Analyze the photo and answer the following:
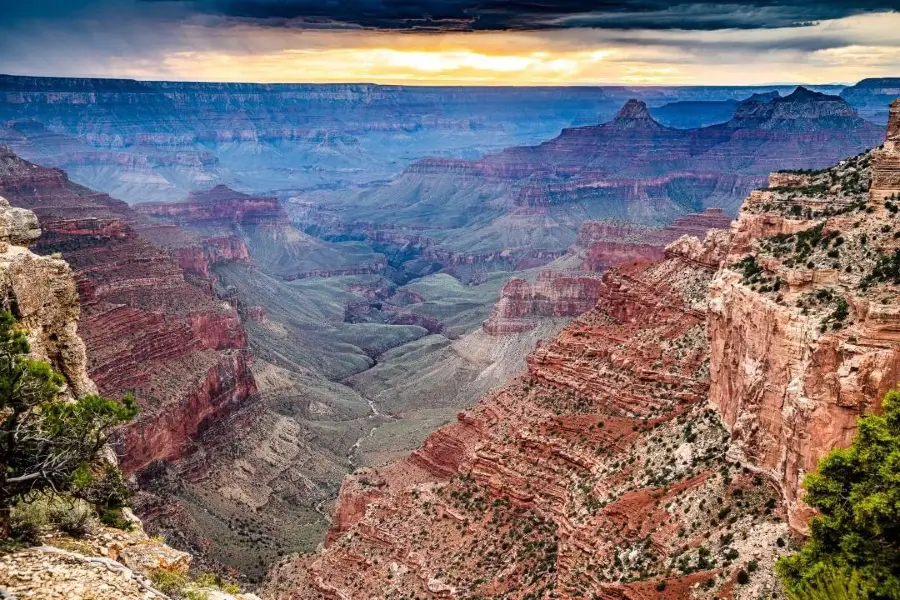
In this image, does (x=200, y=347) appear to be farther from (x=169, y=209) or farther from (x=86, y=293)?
(x=169, y=209)

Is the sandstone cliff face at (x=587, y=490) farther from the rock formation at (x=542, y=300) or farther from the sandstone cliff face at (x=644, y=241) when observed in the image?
the sandstone cliff face at (x=644, y=241)

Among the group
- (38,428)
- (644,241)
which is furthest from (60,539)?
(644,241)

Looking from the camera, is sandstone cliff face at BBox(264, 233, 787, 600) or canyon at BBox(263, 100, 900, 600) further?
sandstone cliff face at BBox(264, 233, 787, 600)

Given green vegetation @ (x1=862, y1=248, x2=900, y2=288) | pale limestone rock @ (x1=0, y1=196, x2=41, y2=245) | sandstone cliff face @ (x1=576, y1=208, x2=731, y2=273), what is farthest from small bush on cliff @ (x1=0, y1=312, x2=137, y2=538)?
sandstone cliff face @ (x1=576, y1=208, x2=731, y2=273)

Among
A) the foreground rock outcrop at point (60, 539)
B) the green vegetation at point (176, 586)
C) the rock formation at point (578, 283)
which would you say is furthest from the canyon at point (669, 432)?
the rock formation at point (578, 283)

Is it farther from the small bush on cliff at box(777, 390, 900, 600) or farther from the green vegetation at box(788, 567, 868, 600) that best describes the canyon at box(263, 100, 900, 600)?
the green vegetation at box(788, 567, 868, 600)
